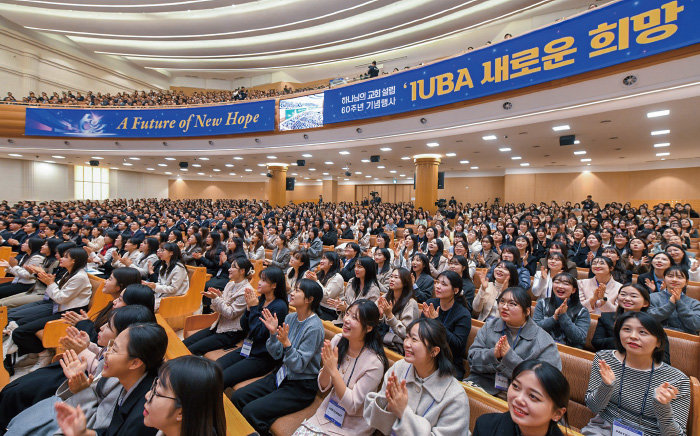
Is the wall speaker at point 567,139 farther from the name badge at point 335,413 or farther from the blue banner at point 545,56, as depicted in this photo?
the name badge at point 335,413

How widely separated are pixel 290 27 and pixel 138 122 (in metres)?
9.40

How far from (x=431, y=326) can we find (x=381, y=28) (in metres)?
18.9

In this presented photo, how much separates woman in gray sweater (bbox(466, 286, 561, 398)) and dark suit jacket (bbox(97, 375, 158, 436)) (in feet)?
6.15

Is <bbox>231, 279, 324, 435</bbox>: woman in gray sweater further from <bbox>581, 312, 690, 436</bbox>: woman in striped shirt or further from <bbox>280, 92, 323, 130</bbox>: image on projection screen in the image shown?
<bbox>280, 92, 323, 130</bbox>: image on projection screen

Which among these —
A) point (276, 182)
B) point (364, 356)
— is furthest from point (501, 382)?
point (276, 182)

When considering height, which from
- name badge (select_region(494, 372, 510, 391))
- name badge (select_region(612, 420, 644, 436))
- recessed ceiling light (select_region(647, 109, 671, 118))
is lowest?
name badge (select_region(612, 420, 644, 436))

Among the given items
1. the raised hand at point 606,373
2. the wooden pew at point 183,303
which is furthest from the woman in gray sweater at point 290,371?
the wooden pew at point 183,303

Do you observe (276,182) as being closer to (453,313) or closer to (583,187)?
(453,313)

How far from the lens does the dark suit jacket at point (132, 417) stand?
60.3 inches

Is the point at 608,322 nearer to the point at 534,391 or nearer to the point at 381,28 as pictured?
the point at 534,391

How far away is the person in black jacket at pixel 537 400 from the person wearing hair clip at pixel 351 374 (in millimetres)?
743

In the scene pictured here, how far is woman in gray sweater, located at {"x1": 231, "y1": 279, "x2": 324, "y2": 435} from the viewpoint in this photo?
214cm

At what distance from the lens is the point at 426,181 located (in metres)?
13.4

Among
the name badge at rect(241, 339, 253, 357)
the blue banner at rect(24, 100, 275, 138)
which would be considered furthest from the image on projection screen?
the name badge at rect(241, 339, 253, 357)
